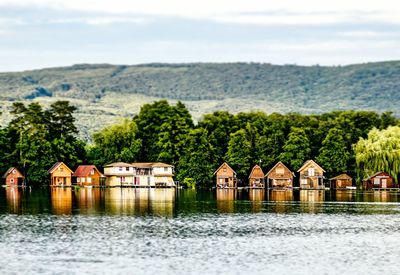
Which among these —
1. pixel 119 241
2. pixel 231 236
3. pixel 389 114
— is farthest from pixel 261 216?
pixel 389 114

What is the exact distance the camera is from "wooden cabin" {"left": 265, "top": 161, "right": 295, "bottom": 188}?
493ft

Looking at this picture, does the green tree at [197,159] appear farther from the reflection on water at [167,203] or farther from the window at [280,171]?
the window at [280,171]

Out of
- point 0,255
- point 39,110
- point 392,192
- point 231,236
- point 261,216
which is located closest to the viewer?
point 0,255

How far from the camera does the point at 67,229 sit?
7488cm

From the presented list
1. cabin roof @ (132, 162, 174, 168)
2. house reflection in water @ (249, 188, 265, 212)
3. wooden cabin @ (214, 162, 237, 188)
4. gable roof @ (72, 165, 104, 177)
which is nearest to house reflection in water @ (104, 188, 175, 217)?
house reflection in water @ (249, 188, 265, 212)

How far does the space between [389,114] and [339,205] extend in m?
66.4

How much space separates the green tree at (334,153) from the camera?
14962 cm

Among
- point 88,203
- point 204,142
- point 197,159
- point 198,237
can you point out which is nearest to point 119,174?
point 197,159

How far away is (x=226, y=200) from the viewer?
11844 cm

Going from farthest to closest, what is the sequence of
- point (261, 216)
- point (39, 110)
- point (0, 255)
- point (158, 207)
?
point (39, 110) → point (158, 207) → point (261, 216) → point (0, 255)

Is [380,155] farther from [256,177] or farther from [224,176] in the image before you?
[224,176]

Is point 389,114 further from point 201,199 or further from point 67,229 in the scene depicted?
point 67,229

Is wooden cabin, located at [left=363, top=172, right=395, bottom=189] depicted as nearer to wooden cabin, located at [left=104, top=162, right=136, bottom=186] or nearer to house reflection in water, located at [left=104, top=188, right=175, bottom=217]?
house reflection in water, located at [left=104, top=188, right=175, bottom=217]

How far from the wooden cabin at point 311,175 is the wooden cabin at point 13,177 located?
4595cm
